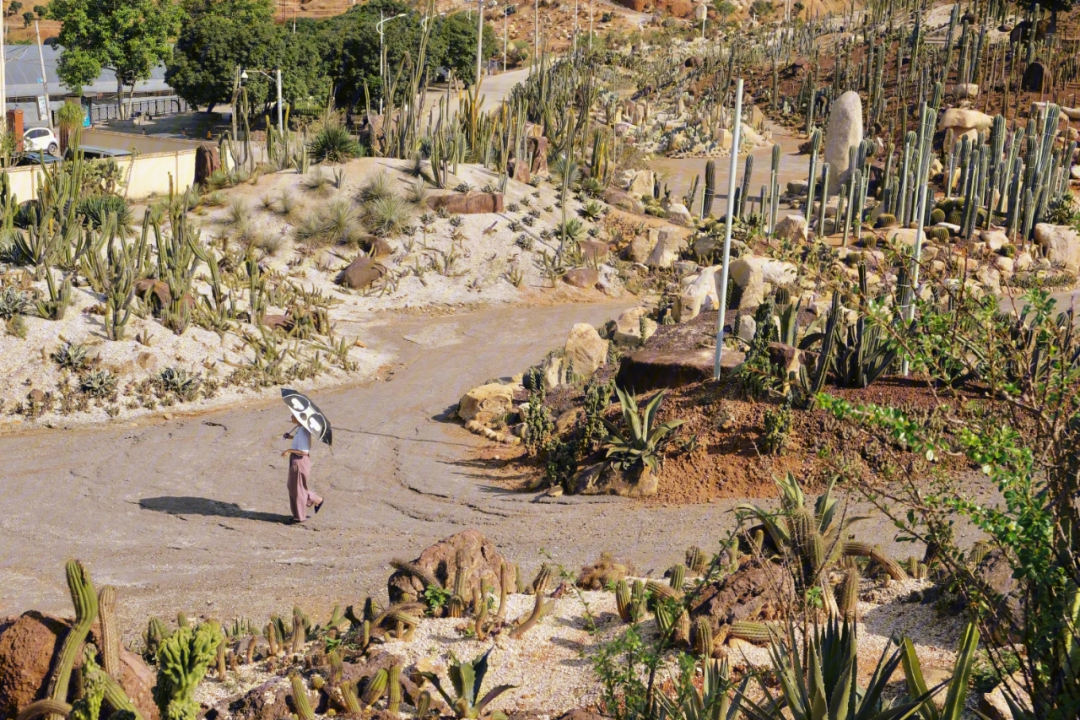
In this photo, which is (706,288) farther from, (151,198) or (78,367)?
(151,198)

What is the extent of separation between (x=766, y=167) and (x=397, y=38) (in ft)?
51.7

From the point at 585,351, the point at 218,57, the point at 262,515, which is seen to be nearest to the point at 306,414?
the point at 262,515

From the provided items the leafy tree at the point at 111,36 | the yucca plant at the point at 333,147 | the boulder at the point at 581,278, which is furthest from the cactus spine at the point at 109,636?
the leafy tree at the point at 111,36

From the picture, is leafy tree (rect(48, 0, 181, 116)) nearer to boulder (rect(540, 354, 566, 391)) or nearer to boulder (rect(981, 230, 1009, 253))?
boulder (rect(981, 230, 1009, 253))

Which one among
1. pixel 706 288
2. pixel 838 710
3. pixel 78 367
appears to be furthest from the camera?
pixel 706 288

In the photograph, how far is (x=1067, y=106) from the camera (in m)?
38.5

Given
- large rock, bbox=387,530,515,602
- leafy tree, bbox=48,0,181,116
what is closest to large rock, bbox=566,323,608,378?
large rock, bbox=387,530,515,602

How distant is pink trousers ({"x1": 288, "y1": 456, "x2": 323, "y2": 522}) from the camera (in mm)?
11305

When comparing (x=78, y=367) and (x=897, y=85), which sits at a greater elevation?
(x=897, y=85)

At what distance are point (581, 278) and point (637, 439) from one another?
11.5 meters

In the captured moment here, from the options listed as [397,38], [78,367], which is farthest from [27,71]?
[78,367]

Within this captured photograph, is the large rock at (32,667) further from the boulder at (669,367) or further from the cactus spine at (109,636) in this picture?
the boulder at (669,367)

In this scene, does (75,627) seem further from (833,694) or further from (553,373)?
(553,373)

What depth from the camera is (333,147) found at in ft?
85.8
